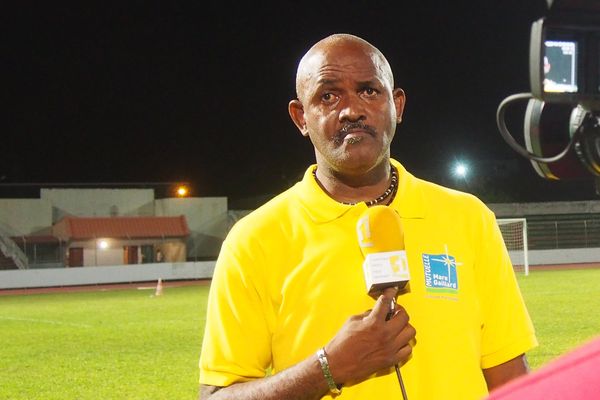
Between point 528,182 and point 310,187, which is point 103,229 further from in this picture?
point 310,187

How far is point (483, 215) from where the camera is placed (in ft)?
6.61

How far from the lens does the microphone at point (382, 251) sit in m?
1.63

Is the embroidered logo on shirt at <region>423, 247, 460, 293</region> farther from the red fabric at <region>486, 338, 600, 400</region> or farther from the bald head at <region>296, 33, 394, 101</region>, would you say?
the red fabric at <region>486, 338, 600, 400</region>

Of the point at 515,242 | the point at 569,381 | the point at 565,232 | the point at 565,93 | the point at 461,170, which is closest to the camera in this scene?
the point at 569,381

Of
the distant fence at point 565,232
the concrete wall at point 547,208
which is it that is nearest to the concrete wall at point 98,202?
the concrete wall at point 547,208

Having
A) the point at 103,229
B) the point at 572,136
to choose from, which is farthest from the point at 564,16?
the point at 103,229

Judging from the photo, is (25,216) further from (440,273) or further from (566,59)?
(566,59)

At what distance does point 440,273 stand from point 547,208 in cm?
3718

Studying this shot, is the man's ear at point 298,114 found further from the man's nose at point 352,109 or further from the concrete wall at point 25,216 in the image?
the concrete wall at point 25,216

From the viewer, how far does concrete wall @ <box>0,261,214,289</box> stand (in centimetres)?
2655

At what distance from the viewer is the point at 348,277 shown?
1822 millimetres

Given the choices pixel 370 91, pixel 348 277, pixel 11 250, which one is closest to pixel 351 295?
pixel 348 277

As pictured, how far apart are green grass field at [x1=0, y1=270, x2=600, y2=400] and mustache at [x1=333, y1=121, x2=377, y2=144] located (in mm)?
2741

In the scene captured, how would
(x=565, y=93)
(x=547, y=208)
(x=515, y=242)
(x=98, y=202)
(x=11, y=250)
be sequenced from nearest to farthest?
(x=565, y=93), (x=515, y=242), (x=11, y=250), (x=547, y=208), (x=98, y=202)
